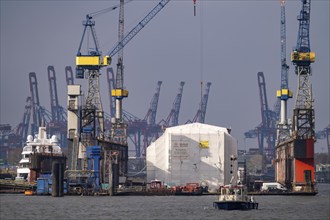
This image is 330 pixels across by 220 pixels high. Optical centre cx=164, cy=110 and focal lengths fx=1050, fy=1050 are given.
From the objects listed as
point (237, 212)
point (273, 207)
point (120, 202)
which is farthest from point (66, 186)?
point (237, 212)

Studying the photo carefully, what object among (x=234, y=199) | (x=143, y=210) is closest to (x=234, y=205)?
(x=234, y=199)

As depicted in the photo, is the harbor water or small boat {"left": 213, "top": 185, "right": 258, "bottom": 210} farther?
small boat {"left": 213, "top": 185, "right": 258, "bottom": 210}

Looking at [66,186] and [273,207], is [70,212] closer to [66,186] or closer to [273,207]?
[273,207]

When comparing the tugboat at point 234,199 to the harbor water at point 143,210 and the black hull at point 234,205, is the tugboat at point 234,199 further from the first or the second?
the harbor water at point 143,210

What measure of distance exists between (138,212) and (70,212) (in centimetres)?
936

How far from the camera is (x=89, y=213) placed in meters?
133

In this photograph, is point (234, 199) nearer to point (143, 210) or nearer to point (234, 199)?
point (234, 199)

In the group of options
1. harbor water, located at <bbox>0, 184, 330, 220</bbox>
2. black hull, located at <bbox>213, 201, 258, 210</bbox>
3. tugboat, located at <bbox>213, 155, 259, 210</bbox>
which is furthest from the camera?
tugboat, located at <bbox>213, 155, 259, 210</bbox>

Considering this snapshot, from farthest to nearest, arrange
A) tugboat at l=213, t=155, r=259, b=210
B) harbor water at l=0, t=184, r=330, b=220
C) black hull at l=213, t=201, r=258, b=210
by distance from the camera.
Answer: tugboat at l=213, t=155, r=259, b=210 → black hull at l=213, t=201, r=258, b=210 → harbor water at l=0, t=184, r=330, b=220

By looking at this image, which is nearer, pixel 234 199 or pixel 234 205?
pixel 234 205

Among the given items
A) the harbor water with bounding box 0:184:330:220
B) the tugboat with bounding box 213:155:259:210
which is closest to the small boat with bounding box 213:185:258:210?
the tugboat with bounding box 213:155:259:210

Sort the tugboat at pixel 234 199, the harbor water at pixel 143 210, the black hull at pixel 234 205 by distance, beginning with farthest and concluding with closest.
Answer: the tugboat at pixel 234 199 < the black hull at pixel 234 205 < the harbor water at pixel 143 210

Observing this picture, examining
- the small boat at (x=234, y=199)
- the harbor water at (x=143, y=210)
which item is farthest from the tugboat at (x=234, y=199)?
the harbor water at (x=143, y=210)

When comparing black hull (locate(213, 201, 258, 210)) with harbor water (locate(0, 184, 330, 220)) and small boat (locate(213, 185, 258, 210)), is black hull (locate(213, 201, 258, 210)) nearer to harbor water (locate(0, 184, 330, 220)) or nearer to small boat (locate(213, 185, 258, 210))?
small boat (locate(213, 185, 258, 210))
